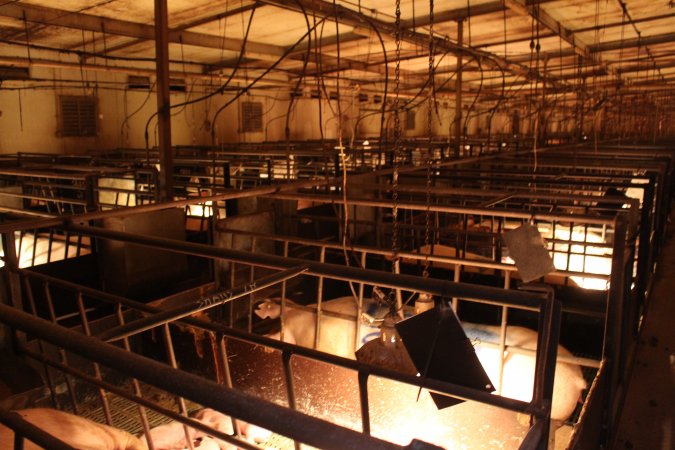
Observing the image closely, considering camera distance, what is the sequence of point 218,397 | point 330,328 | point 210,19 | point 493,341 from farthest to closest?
point 210,19 → point 330,328 → point 493,341 → point 218,397

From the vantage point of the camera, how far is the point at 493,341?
2.90 meters

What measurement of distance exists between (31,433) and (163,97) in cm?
369

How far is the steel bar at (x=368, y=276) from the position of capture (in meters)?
1.21

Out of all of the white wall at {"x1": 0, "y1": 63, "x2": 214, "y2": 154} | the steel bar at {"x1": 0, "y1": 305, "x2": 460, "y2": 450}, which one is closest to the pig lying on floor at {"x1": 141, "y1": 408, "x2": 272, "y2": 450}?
the steel bar at {"x1": 0, "y1": 305, "x2": 460, "y2": 450}

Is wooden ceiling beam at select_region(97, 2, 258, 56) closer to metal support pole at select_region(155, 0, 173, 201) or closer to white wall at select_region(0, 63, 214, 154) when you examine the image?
white wall at select_region(0, 63, 214, 154)

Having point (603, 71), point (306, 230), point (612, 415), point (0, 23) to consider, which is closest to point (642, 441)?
point (612, 415)

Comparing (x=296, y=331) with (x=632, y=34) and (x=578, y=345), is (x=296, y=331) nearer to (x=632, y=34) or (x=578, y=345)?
(x=578, y=345)

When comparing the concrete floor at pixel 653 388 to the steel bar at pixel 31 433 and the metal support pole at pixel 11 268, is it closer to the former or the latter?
the steel bar at pixel 31 433

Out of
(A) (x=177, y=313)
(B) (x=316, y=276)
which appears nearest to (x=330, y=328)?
(B) (x=316, y=276)

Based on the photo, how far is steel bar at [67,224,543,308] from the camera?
1.21 metres

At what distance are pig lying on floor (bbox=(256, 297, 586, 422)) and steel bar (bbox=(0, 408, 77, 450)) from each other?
2.16m

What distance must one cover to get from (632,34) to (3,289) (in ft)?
34.1

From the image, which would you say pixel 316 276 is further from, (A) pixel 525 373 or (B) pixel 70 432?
(B) pixel 70 432

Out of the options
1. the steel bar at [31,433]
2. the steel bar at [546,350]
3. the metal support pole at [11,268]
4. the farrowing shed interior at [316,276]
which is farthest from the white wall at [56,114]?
Result: the steel bar at [546,350]
